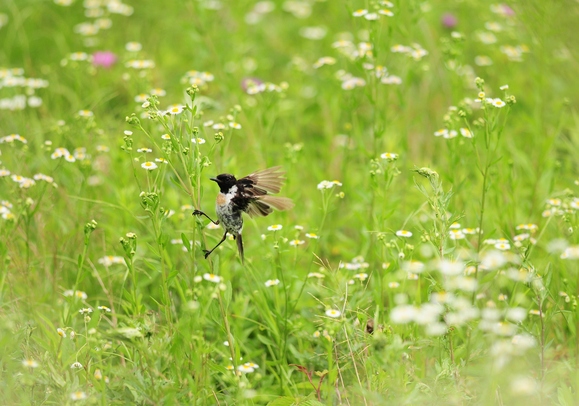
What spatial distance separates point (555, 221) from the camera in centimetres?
348

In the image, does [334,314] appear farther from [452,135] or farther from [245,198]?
[452,135]

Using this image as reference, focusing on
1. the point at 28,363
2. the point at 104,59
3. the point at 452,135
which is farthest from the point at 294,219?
the point at 104,59

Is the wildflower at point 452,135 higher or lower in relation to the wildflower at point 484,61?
higher

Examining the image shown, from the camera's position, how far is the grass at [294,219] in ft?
7.43

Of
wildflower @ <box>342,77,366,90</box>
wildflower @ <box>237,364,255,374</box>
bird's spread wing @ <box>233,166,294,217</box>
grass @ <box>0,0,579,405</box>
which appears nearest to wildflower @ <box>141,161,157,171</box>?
grass @ <box>0,0,579,405</box>

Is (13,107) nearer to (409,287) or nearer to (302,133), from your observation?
(302,133)

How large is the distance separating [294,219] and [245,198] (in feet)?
4.34

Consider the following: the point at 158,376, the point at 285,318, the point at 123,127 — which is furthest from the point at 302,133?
the point at 158,376

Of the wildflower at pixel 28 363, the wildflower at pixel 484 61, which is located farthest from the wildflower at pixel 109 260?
the wildflower at pixel 484 61

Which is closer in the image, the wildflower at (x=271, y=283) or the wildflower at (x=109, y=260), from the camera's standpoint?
the wildflower at (x=271, y=283)

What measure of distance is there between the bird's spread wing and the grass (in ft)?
0.59

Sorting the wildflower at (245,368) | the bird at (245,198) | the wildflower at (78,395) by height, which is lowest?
the wildflower at (245,368)

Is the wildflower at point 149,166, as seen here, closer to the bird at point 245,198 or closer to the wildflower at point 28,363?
the bird at point 245,198

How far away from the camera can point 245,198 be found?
8.35 ft
